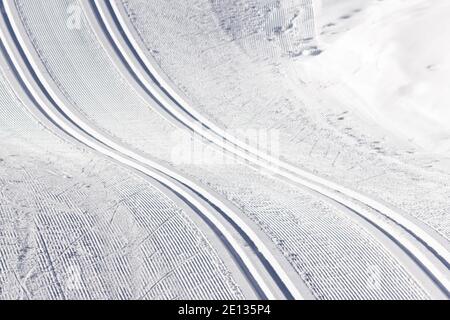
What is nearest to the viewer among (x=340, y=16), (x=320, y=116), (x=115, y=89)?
(x=320, y=116)

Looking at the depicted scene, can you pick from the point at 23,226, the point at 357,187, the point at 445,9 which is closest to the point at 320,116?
the point at 357,187

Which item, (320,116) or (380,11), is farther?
(380,11)

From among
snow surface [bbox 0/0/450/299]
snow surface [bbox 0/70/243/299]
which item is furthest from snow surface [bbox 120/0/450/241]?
snow surface [bbox 0/70/243/299]

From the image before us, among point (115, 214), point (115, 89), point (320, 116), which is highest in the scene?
point (115, 89)

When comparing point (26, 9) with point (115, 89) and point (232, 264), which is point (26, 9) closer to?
point (115, 89)

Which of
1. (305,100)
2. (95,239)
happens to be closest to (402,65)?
(305,100)

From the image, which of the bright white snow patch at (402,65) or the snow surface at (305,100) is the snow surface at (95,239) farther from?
the bright white snow patch at (402,65)

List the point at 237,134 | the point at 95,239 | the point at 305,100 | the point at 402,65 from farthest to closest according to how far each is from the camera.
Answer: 1. the point at 305,100
2. the point at 402,65
3. the point at 237,134
4. the point at 95,239

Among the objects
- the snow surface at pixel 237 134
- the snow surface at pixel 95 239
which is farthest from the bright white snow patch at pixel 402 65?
the snow surface at pixel 95 239

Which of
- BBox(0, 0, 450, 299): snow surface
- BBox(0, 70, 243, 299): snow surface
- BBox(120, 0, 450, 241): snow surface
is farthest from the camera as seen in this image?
BBox(120, 0, 450, 241): snow surface

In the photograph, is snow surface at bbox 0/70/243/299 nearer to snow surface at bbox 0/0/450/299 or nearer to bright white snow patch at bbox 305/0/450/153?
snow surface at bbox 0/0/450/299

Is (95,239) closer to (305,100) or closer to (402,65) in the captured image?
(305,100)
